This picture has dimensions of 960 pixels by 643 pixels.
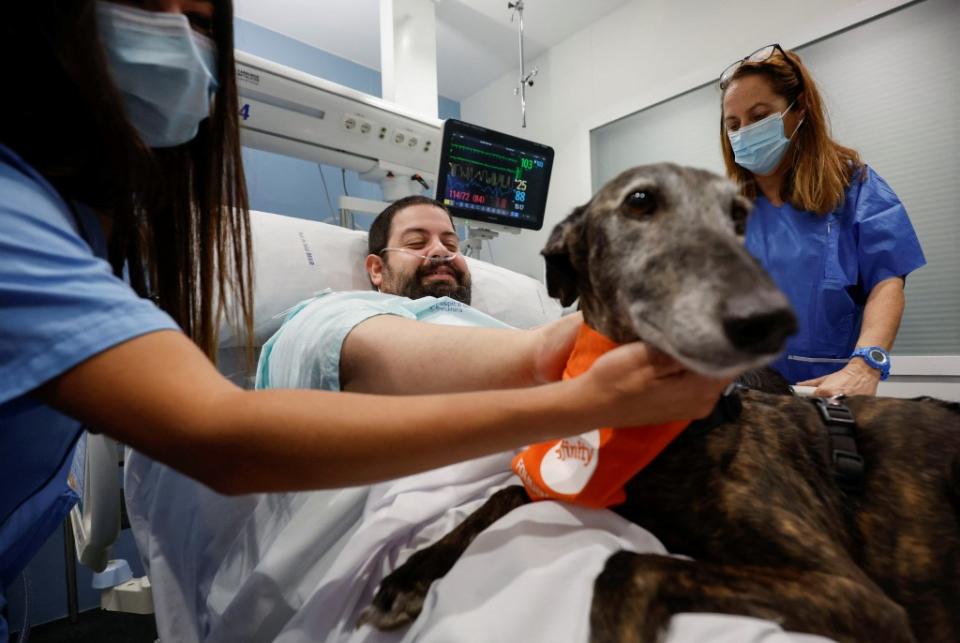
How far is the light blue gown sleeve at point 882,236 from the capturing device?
1791 millimetres

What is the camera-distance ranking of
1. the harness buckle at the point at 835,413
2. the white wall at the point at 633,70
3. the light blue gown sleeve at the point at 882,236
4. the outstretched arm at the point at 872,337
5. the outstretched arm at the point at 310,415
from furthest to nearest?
the white wall at the point at 633,70, the light blue gown sleeve at the point at 882,236, the outstretched arm at the point at 872,337, the harness buckle at the point at 835,413, the outstretched arm at the point at 310,415

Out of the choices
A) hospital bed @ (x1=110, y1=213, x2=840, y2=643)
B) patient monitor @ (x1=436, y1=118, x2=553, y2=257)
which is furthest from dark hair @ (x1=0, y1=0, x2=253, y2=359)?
patient monitor @ (x1=436, y1=118, x2=553, y2=257)

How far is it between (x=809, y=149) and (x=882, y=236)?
40cm

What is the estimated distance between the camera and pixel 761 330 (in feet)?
1.86

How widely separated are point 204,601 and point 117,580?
60cm

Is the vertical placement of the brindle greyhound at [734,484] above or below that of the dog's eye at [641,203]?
below

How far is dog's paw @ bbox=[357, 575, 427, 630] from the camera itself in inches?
30.3

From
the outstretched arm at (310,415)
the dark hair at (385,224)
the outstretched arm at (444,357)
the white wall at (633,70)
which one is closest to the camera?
the outstretched arm at (310,415)

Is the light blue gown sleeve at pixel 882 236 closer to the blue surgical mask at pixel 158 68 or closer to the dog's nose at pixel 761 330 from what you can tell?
the dog's nose at pixel 761 330

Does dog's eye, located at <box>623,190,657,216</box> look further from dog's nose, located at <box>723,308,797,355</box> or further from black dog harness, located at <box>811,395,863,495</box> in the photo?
black dog harness, located at <box>811,395,863,495</box>

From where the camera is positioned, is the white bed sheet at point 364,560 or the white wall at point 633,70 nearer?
the white bed sheet at point 364,560

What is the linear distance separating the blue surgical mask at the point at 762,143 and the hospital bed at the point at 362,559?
1.55 meters

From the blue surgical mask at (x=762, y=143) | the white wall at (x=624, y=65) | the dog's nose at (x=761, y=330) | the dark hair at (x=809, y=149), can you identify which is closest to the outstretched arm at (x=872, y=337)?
the dark hair at (x=809, y=149)

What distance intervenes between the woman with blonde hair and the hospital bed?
1.44m
